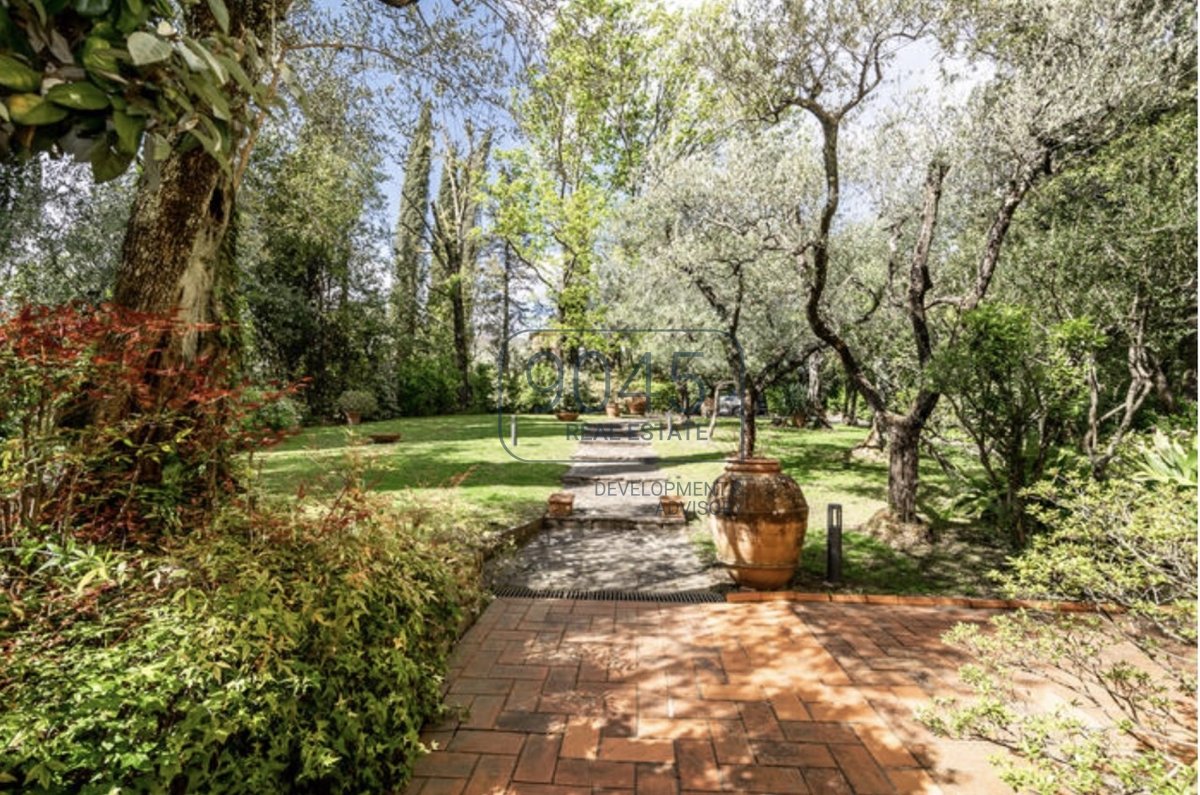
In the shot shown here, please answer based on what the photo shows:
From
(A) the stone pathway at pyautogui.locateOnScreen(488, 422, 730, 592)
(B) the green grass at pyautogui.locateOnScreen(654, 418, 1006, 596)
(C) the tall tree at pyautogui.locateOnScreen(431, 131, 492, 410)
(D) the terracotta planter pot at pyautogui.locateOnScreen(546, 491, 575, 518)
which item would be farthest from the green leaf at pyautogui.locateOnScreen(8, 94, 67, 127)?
(C) the tall tree at pyautogui.locateOnScreen(431, 131, 492, 410)

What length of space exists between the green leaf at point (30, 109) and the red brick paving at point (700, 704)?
2.58 meters

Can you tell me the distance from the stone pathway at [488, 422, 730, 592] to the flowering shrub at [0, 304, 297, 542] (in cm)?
274

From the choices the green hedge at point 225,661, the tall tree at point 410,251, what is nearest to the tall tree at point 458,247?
the tall tree at point 410,251

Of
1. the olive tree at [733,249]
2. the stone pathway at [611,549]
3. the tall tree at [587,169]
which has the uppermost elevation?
the tall tree at [587,169]

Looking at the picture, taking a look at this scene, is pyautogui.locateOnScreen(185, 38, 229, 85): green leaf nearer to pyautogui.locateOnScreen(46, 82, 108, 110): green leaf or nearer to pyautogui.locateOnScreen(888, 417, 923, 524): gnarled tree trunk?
pyautogui.locateOnScreen(46, 82, 108, 110): green leaf

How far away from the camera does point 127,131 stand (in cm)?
95

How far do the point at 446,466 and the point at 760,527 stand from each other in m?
6.63

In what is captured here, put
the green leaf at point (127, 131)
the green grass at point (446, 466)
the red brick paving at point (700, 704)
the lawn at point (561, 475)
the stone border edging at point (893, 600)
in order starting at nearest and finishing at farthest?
the green leaf at point (127, 131)
the red brick paving at point (700, 704)
the green grass at point (446, 466)
the stone border edging at point (893, 600)
the lawn at point (561, 475)

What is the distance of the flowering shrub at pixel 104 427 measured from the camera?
2297mm

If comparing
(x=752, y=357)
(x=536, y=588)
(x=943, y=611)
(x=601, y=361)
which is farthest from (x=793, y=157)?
(x=601, y=361)

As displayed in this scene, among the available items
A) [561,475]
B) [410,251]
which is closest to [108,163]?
[561,475]

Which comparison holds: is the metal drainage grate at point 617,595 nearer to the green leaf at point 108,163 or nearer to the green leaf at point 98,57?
→ the green leaf at point 108,163

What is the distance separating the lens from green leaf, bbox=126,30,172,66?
2.72ft

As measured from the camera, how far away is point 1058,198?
7.54m
